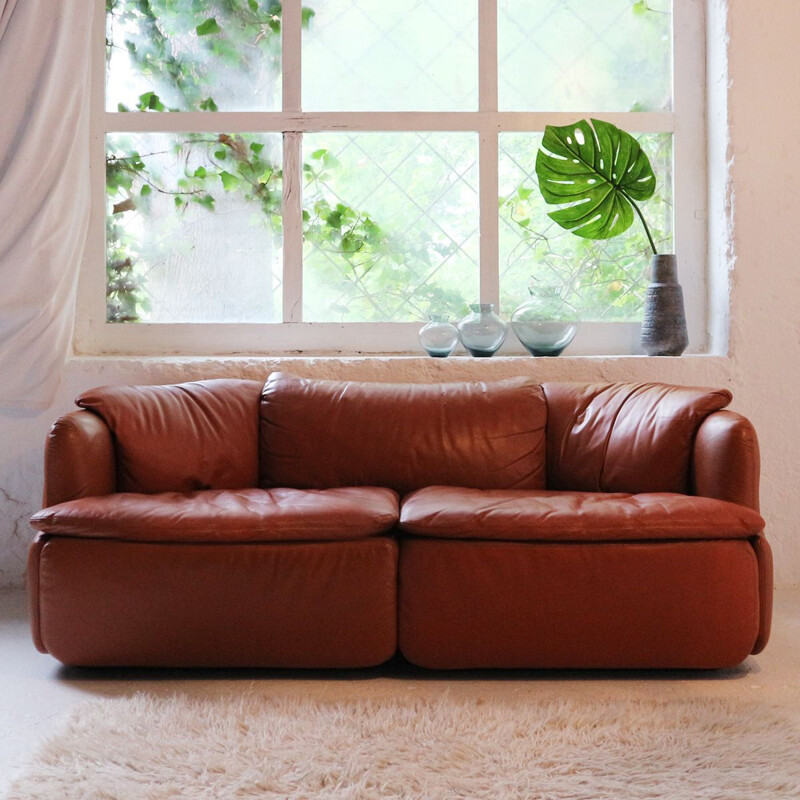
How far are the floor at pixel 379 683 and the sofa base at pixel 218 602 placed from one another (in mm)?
54

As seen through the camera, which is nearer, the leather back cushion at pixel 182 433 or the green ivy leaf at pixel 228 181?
the leather back cushion at pixel 182 433

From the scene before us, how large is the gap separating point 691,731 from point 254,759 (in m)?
0.91

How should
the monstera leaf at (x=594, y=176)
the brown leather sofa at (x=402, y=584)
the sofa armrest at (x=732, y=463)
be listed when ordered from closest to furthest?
1. the brown leather sofa at (x=402, y=584)
2. the sofa armrest at (x=732, y=463)
3. the monstera leaf at (x=594, y=176)

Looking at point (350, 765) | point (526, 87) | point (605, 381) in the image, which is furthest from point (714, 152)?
point (350, 765)

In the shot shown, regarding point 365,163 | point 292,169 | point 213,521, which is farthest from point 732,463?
point 292,169

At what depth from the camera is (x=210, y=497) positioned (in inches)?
102

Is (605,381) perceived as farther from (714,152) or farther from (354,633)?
(354,633)

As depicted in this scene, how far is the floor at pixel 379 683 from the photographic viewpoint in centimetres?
218

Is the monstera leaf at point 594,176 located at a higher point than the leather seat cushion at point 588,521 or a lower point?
higher

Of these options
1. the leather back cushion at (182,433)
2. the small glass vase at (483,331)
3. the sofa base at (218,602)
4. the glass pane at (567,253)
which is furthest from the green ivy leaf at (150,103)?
the sofa base at (218,602)

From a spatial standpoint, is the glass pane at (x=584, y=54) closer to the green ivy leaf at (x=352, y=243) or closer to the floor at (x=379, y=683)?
the green ivy leaf at (x=352, y=243)

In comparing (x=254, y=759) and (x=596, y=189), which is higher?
(x=596, y=189)

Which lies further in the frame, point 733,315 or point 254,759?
point 733,315

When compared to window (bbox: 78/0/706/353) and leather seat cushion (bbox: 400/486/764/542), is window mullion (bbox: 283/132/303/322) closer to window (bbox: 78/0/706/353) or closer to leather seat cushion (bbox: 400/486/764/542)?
window (bbox: 78/0/706/353)
